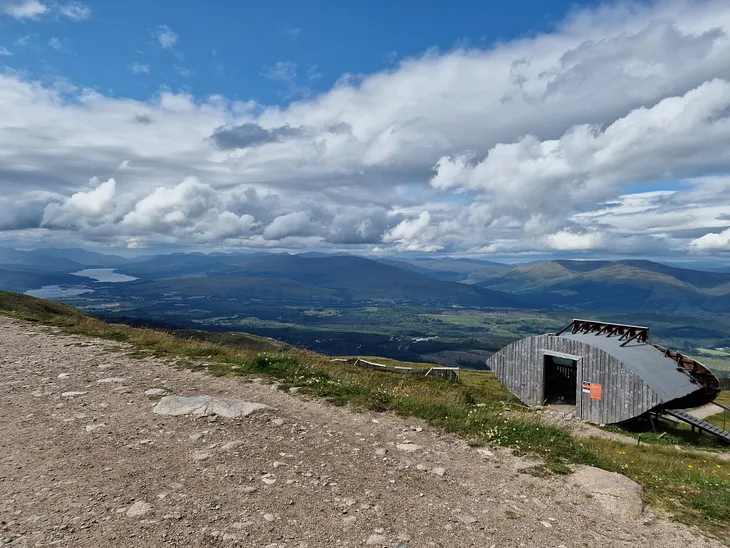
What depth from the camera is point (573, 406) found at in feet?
124

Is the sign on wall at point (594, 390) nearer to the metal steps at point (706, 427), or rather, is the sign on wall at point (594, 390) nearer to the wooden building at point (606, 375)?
the wooden building at point (606, 375)

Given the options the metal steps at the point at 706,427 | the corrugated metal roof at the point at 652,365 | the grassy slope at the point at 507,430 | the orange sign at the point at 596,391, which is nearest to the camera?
the grassy slope at the point at 507,430

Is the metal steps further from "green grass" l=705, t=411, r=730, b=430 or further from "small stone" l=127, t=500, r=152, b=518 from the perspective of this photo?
"small stone" l=127, t=500, r=152, b=518

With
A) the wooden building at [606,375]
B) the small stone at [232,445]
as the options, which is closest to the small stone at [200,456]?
the small stone at [232,445]

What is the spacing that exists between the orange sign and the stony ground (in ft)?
96.0

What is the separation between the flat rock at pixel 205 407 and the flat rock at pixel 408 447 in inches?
156

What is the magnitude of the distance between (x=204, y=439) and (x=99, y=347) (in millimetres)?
12335

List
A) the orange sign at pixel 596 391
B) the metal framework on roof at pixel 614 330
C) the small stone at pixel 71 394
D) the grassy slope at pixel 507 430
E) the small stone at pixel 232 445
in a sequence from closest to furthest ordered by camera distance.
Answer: the grassy slope at pixel 507 430 < the small stone at pixel 232 445 < the small stone at pixel 71 394 < the orange sign at pixel 596 391 < the metal framework on roof at pixel 614 330

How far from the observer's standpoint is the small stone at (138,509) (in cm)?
630

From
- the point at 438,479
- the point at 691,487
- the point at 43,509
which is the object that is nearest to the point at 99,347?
the point at 43,509

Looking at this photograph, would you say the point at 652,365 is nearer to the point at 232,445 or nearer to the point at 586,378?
the point at 586,378

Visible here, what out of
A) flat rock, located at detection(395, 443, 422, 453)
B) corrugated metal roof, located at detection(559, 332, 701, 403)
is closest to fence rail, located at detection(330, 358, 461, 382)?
corrugated metal roof, located at detection(559, 332, 701, 403)

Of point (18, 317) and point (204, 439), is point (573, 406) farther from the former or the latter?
point (18, 317)

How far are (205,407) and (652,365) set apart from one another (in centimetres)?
3649
